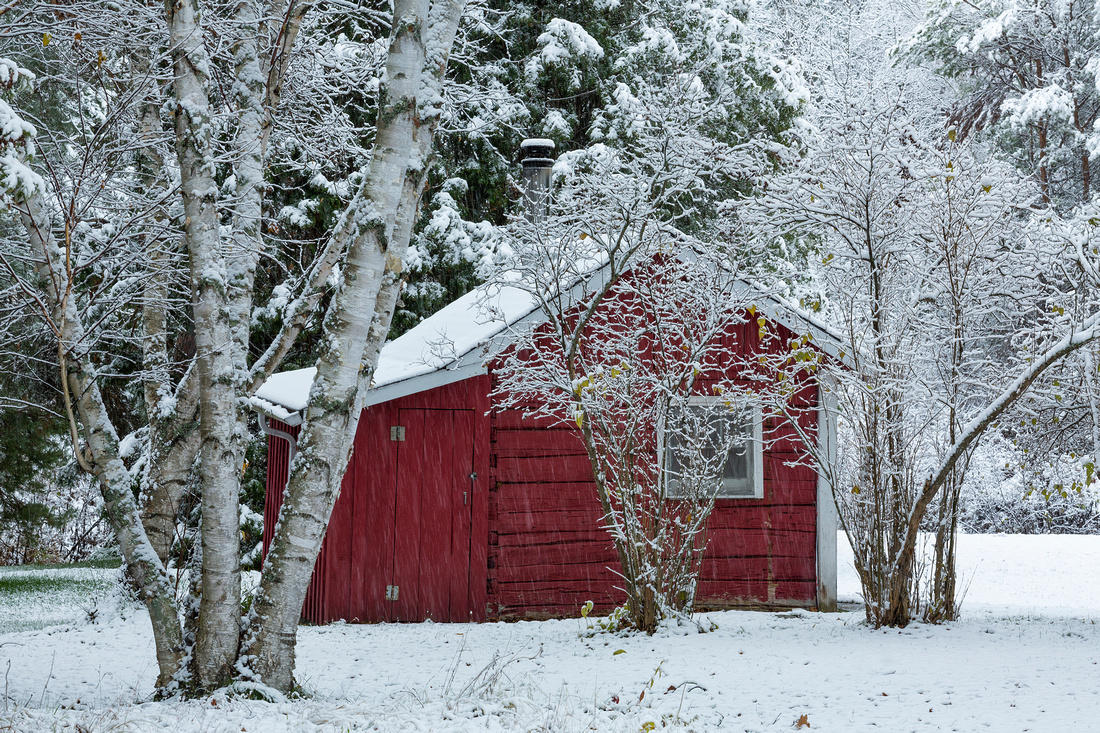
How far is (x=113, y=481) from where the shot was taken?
4992mm

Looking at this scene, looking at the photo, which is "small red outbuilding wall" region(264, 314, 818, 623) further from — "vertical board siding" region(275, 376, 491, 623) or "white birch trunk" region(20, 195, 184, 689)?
"white birch trunk" region(20, 195, 184, 689)

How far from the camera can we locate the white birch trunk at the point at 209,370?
15.6 ft

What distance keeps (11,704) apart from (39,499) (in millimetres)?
12767

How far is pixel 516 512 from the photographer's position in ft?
30.6

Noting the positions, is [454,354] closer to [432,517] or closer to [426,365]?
[426,365]

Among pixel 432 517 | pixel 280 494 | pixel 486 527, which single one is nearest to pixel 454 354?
pixel 432 517

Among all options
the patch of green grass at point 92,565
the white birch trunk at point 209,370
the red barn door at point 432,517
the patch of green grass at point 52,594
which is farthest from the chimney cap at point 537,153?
the patch of green grass at point 92,565

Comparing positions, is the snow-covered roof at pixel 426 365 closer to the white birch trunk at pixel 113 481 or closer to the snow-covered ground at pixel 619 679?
the snow-covered ground at pixel 619 679

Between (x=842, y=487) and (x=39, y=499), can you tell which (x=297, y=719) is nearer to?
(x=842, y=487)

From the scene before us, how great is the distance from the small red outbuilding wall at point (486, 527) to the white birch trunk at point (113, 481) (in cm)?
401

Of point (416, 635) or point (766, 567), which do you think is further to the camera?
point (766, 567)

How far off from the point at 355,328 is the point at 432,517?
4.60 meters

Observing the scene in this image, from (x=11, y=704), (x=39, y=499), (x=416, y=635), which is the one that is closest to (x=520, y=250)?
(x=416, y=635)

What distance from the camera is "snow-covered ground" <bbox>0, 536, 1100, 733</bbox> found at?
15.0 feet
